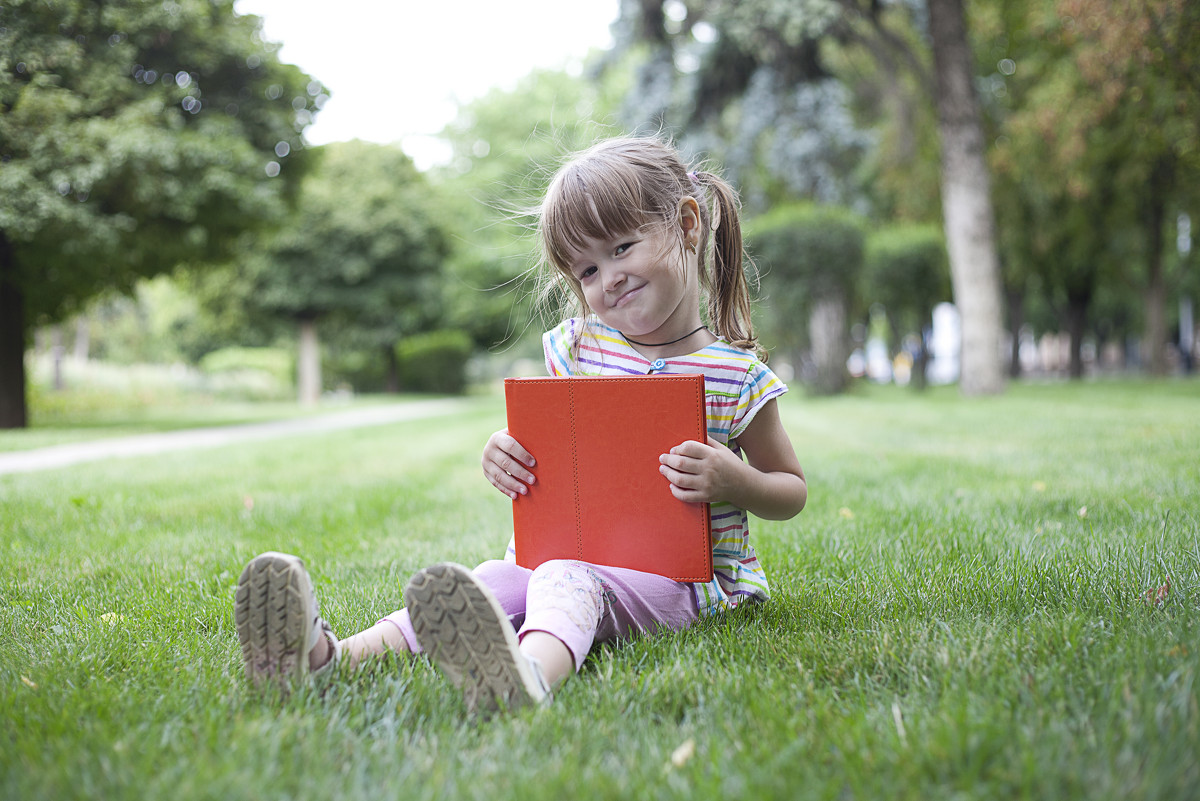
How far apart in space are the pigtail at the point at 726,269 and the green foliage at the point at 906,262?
15.1 metres

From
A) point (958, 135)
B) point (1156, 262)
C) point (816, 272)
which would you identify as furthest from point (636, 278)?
point (1156, 262)

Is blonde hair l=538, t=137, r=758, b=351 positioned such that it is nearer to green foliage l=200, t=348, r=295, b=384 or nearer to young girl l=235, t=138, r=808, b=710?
young girl l=235, t=138, r=808, b=710

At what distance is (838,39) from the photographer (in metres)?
13.6

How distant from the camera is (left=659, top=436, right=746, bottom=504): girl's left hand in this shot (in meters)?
1.81

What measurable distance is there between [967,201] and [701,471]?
38.2 ft

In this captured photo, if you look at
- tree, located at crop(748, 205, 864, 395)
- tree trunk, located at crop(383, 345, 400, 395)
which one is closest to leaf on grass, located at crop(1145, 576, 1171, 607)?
tree, located at crop(748, 205, 864, 395)

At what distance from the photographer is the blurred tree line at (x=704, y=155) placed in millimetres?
8633

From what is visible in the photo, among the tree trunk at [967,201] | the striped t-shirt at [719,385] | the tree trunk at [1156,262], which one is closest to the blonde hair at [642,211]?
the striped t-shirt at [719,385]

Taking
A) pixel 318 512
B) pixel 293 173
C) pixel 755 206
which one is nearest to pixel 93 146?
pixel 293 173

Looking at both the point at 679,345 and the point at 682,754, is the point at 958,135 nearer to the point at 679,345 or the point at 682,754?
the point at 679,345

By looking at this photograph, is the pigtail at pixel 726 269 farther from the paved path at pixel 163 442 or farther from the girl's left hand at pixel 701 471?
the paved path at pixel 163 442

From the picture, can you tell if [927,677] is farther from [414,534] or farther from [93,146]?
[93,146]

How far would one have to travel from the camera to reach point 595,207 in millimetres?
1965

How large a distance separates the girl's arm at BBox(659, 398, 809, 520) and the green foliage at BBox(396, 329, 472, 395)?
78.9 feet
